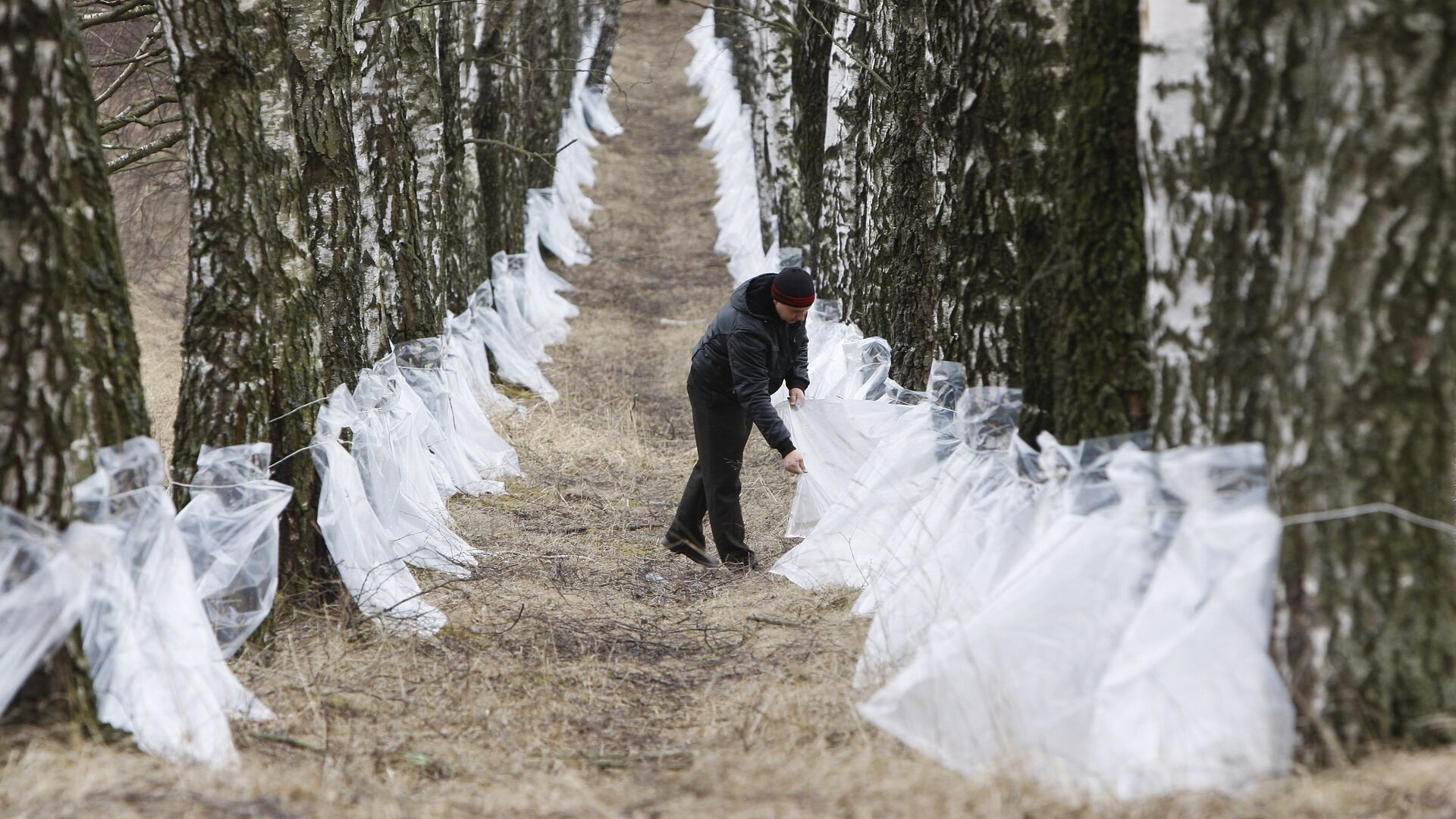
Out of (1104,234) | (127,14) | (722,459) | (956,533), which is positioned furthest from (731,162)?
(1104,234)

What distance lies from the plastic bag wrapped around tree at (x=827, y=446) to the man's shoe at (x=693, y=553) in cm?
50

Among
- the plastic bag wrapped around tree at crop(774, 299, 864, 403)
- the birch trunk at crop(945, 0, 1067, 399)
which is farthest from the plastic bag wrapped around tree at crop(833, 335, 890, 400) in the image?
the birch trunk at crop(945, 0, 1067, 399)

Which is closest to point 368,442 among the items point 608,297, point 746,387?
point 746,387

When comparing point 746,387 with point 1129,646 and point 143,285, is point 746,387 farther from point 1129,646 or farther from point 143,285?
point 143,285

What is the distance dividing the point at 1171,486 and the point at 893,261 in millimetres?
4293

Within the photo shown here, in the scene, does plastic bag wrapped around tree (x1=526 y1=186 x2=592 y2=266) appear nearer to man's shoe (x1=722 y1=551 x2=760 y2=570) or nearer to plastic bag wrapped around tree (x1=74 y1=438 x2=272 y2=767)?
man's shoe (x1=722 y1=551 x2=760 y2=570)

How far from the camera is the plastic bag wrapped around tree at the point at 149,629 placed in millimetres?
3408

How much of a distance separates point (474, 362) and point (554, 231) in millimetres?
8386

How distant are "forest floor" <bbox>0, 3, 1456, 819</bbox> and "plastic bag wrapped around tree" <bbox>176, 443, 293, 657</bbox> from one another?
0.17 m

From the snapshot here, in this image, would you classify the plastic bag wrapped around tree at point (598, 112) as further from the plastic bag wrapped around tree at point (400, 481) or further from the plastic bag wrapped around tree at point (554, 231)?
the plastic bag wrapped around tree at point (400, 481)

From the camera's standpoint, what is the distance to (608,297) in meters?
17.0

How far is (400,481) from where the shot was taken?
6.22 meters

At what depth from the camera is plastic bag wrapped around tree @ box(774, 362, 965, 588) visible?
18.1ft

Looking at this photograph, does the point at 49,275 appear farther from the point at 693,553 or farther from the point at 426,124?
the point at 426,124
